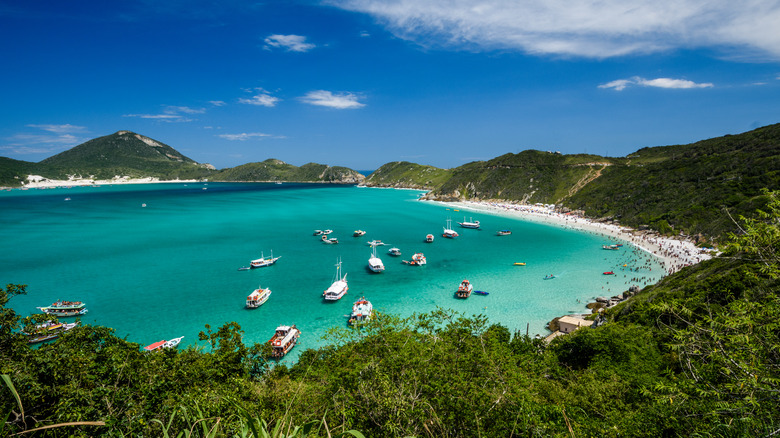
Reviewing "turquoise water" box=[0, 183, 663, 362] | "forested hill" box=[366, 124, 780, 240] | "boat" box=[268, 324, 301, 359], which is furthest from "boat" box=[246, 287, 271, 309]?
"forested hill" box=[366, 124, 780, 240]

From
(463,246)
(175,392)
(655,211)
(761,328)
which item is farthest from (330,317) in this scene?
(655,211)

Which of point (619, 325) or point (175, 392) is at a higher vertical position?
point (175, 392)

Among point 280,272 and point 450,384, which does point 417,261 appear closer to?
point 280,272

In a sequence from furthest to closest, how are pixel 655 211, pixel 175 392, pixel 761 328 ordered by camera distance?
pixel 655 211, pixel 175 392, pixel 761 328

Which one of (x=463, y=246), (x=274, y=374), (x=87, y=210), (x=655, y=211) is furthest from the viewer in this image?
(x=87, y=210)

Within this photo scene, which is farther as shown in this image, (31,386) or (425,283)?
(425,283)

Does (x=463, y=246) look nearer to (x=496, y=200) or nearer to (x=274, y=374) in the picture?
(x=274, y=374)
